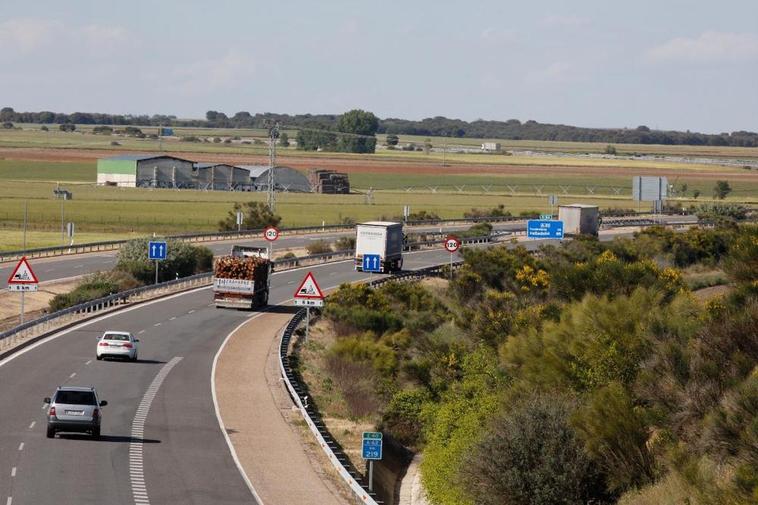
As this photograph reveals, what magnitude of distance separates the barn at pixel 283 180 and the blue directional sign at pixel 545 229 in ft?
322

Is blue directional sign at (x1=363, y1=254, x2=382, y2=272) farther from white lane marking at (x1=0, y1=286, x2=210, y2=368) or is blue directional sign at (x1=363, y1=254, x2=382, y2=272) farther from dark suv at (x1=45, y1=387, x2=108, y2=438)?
dark suv at (x1=45, y1=387, x2=108, y2=438)

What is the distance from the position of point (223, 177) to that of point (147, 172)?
999cm

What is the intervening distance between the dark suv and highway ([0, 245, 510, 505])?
419 mm

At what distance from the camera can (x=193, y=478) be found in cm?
2880

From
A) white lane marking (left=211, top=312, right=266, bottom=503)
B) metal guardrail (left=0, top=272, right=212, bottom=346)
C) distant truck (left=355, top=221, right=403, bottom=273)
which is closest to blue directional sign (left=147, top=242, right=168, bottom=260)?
metal guardrail (left=0, top=272, right=212, bottom=346)

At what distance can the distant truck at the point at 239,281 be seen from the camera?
59.5 meters

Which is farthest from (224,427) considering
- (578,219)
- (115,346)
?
(578,219)

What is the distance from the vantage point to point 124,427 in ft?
112

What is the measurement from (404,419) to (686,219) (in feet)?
312

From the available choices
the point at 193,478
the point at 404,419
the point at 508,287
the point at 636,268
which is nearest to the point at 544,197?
the point at 508,287

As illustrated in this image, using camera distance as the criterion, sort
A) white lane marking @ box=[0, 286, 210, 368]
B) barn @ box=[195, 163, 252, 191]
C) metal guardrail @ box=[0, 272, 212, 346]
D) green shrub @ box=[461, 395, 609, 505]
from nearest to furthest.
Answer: green shrub @ box=[461, 395, 609, 505] → white lane marking @ box=[0, 286, 210, 368] → metal guardrail @ box=[0, 272, 212, 346] → barn @ box=[195, 163, 252, 191]

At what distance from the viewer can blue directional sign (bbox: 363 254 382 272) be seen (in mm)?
75500

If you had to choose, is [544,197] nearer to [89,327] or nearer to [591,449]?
[89,327]

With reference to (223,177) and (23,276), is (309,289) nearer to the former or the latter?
(23,276)
